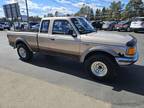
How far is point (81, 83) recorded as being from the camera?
16.9ft

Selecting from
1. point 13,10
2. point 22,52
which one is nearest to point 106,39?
point 22,52

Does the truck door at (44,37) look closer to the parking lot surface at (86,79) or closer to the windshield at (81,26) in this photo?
the parking lot surface at (86,79)

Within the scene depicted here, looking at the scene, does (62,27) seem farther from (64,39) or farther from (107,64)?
(107,64)

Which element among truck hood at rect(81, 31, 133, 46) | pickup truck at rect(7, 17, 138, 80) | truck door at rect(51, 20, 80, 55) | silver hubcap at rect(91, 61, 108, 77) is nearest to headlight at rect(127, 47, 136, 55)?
pickup truck at rect(7, 17, 138, 80)

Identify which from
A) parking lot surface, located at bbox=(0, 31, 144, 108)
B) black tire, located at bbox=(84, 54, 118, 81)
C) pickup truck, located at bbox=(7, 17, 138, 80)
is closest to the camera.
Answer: parking lot surface, located at bbox=(0, 31, 144, 108)

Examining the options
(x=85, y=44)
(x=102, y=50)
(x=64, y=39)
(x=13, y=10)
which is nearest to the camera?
(x=102, y=50)

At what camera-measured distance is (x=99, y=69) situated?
533cm

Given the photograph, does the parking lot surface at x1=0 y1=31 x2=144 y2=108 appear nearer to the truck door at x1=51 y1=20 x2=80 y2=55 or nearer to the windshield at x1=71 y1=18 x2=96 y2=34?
the truck door at x1=51 y1=20 x2=80 y2=55

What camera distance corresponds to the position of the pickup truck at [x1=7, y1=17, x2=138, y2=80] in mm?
4918

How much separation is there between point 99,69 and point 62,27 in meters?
1.95

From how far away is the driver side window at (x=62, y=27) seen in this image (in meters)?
5.87

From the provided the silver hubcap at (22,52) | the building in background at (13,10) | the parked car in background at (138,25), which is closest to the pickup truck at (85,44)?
the silver hubcap at (22,52)

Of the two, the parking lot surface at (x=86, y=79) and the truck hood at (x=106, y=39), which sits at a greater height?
the truck hood at (x=106, y=39)

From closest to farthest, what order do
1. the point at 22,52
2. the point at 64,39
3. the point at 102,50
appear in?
the point at 102,50 < the point at 64,39 < the point at 22,52
